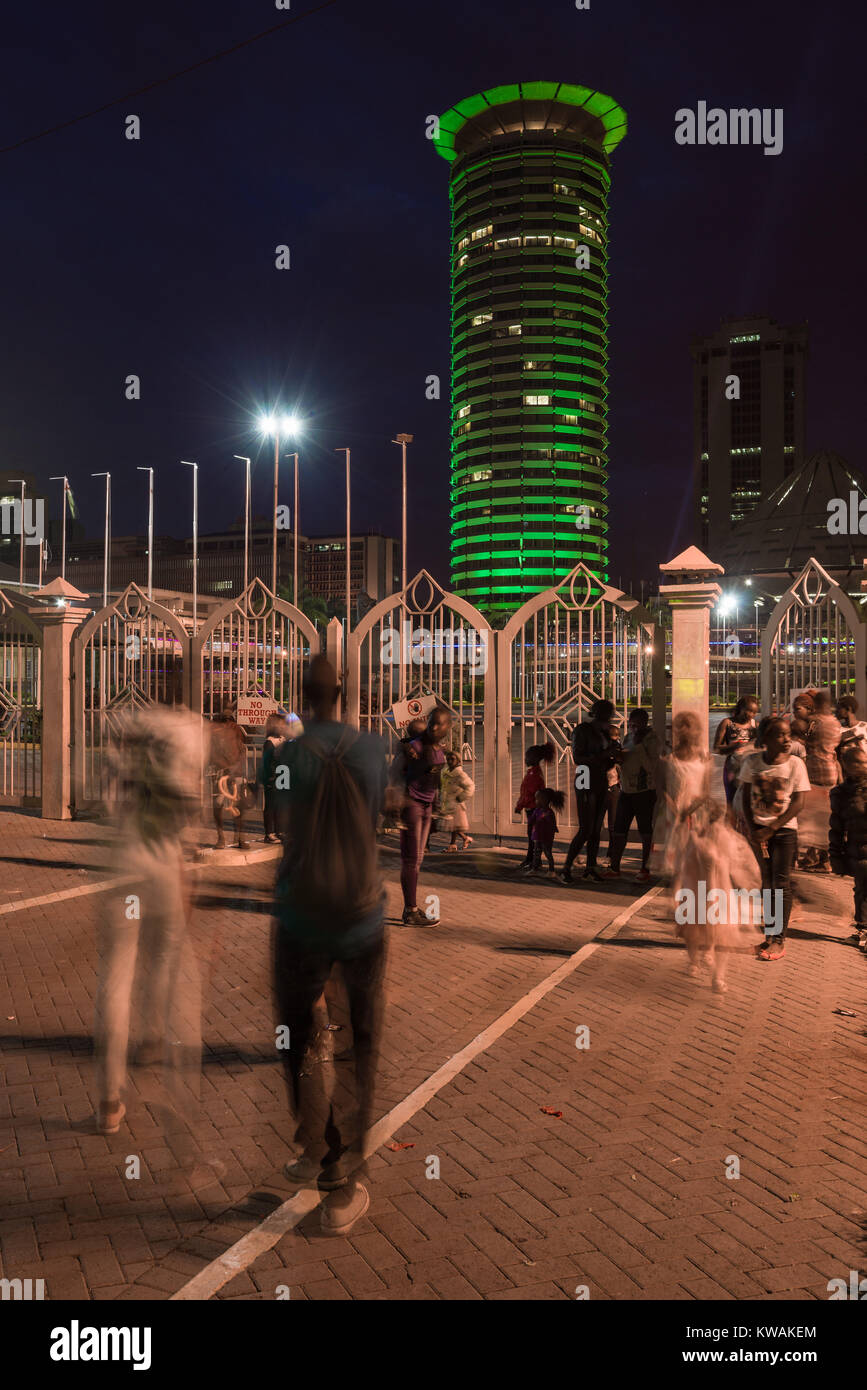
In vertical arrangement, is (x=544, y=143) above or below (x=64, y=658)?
above

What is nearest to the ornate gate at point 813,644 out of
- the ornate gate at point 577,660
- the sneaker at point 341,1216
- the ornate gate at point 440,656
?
the ornate gate at point 577,660

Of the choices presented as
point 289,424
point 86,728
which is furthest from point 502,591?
point 86,728

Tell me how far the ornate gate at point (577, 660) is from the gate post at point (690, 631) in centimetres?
39

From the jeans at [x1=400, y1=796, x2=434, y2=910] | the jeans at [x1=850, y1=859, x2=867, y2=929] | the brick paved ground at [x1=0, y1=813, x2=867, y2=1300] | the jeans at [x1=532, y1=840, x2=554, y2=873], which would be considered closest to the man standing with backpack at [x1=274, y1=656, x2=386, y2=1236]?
the brick paved ground at [x1=0, y1=813, x2=867, y2=1300]

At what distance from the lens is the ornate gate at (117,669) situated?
1411 centimetres

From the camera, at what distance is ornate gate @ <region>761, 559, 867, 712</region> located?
11.0m

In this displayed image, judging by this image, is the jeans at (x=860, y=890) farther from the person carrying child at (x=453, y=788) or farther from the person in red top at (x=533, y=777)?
the person carrying child at (x=453, y=788)

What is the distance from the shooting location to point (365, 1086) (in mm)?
3809

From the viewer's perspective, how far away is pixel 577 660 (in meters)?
11.9

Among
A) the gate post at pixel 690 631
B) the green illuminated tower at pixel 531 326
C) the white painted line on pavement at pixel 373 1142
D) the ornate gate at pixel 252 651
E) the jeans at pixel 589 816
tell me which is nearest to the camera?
the white painted line on pavement at pixel 373 1142

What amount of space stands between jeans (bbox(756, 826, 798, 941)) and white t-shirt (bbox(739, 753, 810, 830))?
0.37ft

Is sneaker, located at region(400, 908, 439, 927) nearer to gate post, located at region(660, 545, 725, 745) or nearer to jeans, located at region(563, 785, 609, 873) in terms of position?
jeans, located at region(563, 785, 609, 873)
